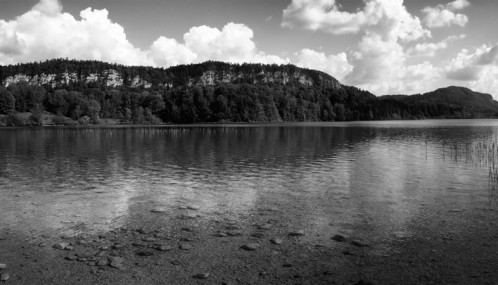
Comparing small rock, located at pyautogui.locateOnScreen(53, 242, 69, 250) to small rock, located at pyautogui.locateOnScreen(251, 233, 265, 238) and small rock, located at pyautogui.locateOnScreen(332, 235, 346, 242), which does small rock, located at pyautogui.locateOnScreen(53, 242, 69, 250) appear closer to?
small rock, located at pyautogui.locateOnScreen(251, 233, 265, 238)

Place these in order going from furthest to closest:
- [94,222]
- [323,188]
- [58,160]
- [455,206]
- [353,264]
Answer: [58,160] < [323,188] < [455,206] < [94,222] < [353,264]

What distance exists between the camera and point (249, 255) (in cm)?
1544

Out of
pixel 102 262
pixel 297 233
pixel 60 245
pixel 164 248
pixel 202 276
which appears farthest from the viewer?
pixel 297 233

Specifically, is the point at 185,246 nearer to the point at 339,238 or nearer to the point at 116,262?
the point at 116,262

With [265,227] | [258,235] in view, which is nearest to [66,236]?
[258,235]

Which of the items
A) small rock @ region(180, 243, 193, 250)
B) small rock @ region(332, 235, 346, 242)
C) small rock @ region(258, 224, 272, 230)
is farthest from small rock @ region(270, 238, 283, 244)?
small rock @ region(180, 243, 193, 250)

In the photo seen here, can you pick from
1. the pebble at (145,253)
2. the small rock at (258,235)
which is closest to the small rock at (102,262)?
the pebble at (145,253)

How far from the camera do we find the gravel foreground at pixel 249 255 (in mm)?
13391

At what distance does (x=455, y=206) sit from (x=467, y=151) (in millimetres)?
36686

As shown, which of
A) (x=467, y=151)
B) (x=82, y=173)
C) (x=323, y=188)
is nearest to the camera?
(x=323, y=188)

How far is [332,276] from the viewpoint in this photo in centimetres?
1345

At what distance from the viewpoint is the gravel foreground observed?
13.4 metres

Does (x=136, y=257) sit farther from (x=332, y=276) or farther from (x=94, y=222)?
(x=332, y=276)

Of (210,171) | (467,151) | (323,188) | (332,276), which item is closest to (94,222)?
(332,276)
